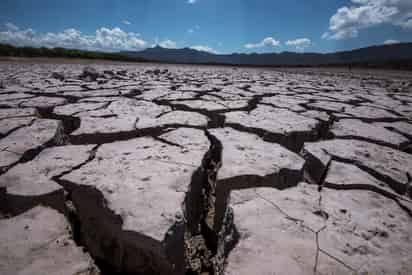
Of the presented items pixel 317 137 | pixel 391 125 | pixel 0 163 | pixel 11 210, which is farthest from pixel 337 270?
pixel 391 125

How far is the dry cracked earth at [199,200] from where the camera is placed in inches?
23.5

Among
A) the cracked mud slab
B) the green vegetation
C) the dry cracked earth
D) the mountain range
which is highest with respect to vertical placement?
the mountain range

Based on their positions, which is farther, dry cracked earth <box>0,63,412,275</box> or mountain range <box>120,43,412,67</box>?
mountain range <box>120,43,412,67</box>

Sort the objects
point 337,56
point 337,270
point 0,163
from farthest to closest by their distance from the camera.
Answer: point 337,56
point 0,163
point 337,270

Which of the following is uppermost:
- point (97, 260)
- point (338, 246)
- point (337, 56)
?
point (337, 56)

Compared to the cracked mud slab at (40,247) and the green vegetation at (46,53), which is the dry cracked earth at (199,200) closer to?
the cracked mud slab at (40,247)

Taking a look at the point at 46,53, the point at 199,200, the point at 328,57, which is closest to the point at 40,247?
the point at 199,200

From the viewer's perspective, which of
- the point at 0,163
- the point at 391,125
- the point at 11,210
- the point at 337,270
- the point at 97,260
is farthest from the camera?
the point at 391,125

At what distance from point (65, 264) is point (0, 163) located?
712mm

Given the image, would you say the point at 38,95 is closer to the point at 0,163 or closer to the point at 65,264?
the point at 0,163

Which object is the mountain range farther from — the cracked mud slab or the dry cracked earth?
the cracked mud slab

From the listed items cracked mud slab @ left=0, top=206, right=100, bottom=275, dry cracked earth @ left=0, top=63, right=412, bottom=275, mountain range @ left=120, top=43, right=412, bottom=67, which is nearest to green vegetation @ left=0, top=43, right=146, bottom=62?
mountain range @ left=120, top=43, right=412, bottom=67

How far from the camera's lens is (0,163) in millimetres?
994

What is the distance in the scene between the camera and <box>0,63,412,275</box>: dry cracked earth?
0.60 m
